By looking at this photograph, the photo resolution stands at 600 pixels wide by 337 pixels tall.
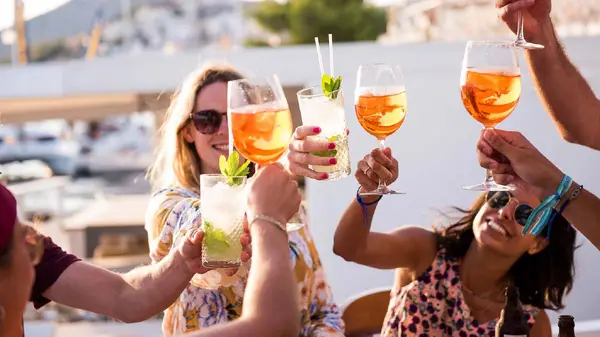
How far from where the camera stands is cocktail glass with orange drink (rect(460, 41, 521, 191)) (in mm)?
2295

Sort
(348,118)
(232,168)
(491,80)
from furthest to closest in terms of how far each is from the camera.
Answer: (348,118), (491,80), (232,168)

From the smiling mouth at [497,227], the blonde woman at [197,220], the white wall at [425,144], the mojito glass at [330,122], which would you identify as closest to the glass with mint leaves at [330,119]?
the mojito glass at [330,122]

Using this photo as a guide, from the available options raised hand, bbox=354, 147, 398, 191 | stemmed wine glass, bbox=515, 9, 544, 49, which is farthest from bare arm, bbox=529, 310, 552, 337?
stemmed wine glass, bbox=515, 9, 544, 49

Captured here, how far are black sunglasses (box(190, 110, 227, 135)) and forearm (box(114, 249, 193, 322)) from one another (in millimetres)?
585

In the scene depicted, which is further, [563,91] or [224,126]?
[224,126]

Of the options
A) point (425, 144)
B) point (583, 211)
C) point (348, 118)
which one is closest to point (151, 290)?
point (583, 211)

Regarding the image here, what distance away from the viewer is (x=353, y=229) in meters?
3.11

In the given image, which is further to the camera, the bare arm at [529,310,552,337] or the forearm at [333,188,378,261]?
the bare arm at [529,310,552,337]

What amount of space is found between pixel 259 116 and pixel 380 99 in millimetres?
459

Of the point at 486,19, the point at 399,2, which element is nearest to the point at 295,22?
the point at 399,2

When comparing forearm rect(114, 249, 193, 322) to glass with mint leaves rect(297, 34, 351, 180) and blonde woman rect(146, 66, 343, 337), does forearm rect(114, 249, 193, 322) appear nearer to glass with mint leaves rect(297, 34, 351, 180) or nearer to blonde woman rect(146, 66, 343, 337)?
blonde woman rect(146, 66, 343, 337)

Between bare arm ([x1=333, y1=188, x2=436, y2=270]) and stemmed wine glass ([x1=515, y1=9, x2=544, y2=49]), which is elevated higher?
stemmed wine glass ([x1=515, y1=9, x2=544, y2=49])

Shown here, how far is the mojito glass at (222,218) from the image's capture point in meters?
2.12

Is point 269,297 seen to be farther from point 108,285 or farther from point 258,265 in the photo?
point 108,285
